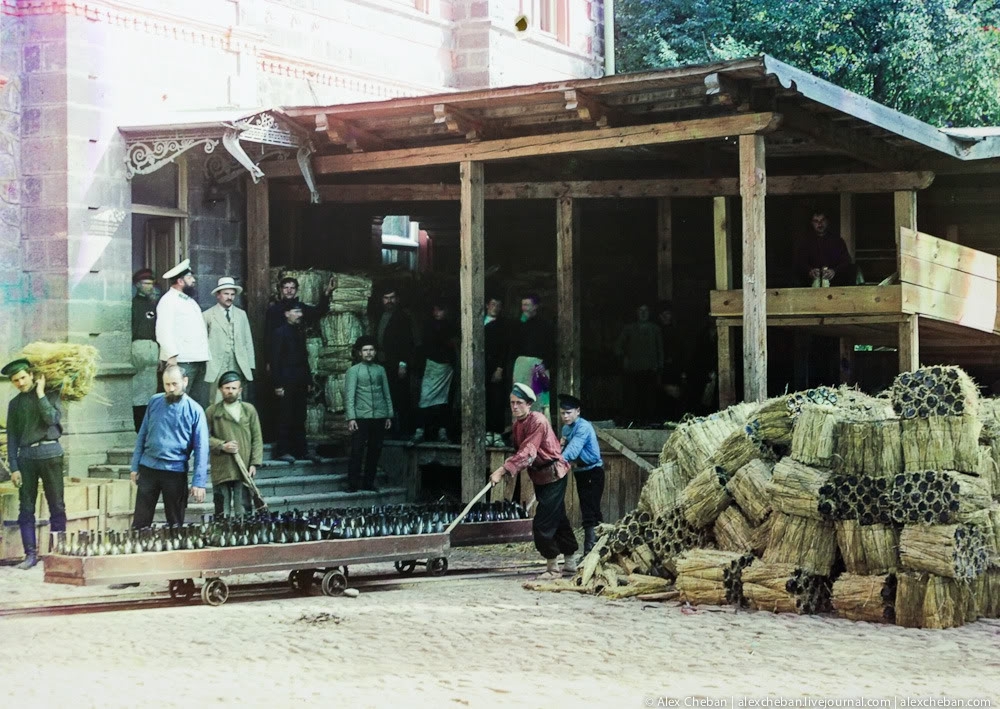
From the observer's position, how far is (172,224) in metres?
17.1

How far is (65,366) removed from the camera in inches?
556

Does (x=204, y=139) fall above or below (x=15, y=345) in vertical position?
above

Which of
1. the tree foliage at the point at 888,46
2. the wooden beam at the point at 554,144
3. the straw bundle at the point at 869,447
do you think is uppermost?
the tree foliage at the point at 888,46

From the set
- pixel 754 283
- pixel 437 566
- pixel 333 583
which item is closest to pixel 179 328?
pixel 437 566

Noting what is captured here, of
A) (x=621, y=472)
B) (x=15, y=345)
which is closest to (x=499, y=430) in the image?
(x=621, y=472)

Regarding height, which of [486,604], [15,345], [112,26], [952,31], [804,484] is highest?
Result: [952,31]

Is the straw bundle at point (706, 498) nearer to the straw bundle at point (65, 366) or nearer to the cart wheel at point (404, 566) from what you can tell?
the cart wheel at point (404, 566)

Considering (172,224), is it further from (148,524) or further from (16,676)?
(16,676)

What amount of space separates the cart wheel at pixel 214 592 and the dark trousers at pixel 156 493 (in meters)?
1.43

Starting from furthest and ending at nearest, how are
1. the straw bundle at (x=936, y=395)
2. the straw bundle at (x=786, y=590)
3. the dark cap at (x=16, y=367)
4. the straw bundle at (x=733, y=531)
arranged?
the dark cap at (x=16, y=367) < the straw bundle at (x=733, y=531) < the straw bundle at (x=786, y=590) < the straw bundle at (x=936, y=395)

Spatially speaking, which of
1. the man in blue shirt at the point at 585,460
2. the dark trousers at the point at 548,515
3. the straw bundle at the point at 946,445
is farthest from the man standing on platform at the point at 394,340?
the straw bundle at the point at 946,445

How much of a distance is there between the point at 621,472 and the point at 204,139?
18.6 feet

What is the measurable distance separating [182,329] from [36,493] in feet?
8.48

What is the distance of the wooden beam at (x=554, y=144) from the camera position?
1368 cm
